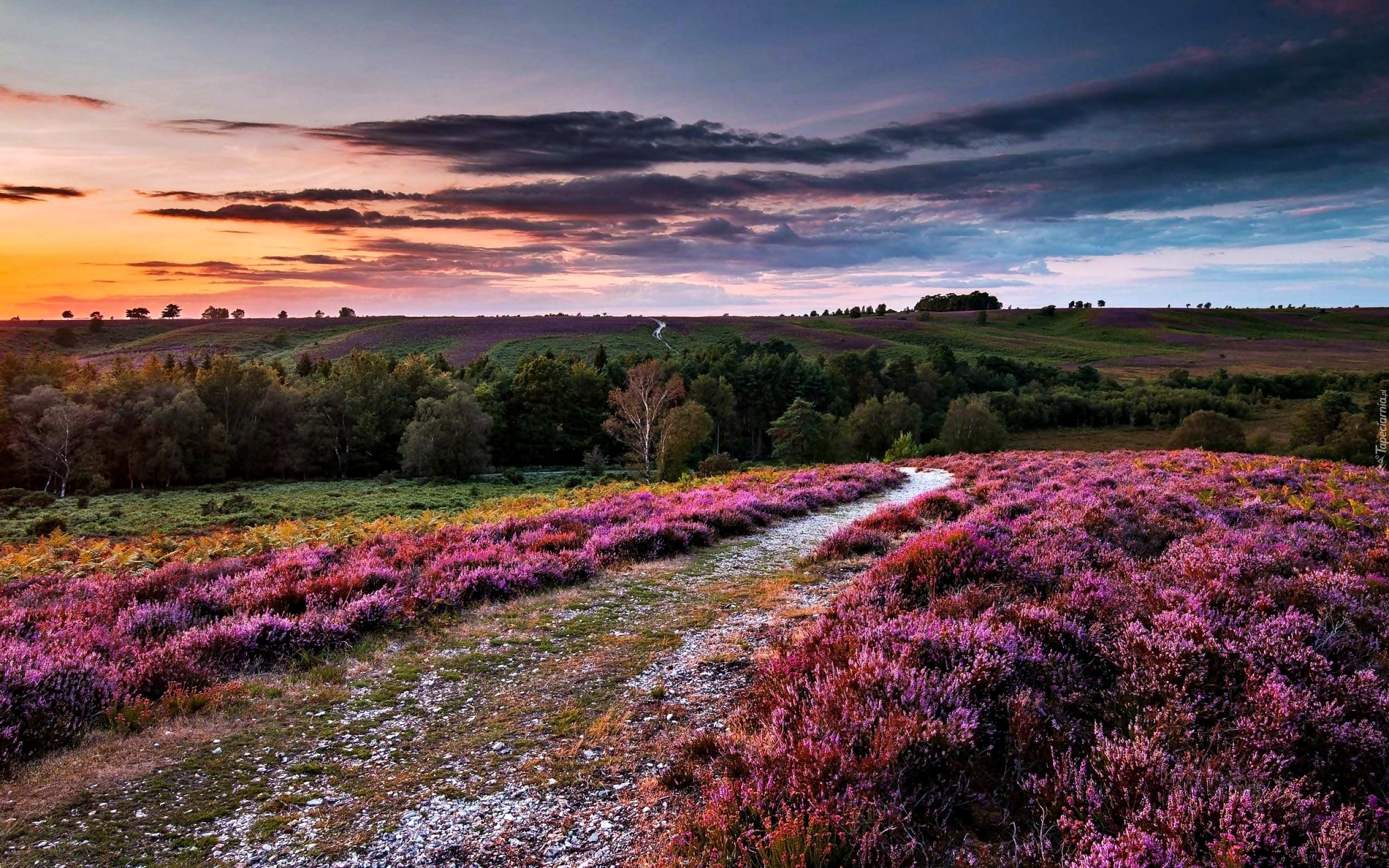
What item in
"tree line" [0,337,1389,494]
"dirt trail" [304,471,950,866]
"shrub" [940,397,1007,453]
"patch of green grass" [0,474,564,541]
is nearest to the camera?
"dirt trail" [304,471,950,866]

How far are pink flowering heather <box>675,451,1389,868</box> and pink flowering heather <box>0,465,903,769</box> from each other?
5848 mm

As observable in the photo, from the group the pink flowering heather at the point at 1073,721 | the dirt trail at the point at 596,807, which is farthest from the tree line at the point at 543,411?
the dirt trail at the point at 596,807

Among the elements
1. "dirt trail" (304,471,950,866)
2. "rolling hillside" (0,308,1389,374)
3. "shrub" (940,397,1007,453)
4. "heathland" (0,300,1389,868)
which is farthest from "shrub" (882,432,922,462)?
"rolling hillside" (0,308,1389,374)

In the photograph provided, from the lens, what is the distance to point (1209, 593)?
788 centimetres

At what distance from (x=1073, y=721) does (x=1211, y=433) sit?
85527 millimetres

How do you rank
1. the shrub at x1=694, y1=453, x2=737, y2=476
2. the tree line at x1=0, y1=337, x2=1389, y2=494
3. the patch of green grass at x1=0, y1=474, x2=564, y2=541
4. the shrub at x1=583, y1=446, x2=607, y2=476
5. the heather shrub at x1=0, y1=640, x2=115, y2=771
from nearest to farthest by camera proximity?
the heather shrub at x1=0, y1=640, x2=115, y2=771
the shrub at x1=694, y1=453, x2=737, y2=476
the patch of green grass at x1=0, y1=474, x2=564, y2=541
the tree line at x1=0, y1=337, x2=1389, y2=494
the shrub at x1=583, y1=446, x2=607, y2=476

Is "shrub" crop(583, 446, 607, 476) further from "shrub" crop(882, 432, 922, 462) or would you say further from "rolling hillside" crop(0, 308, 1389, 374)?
"rolling hillside" crop(0, 308, 1389, 374)

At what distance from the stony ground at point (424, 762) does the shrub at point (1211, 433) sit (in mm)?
82568

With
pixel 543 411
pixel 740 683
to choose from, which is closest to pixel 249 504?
pixel 543 411

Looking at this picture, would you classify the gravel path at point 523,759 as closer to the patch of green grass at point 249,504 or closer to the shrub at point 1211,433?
the patch of green grass at point 249,504

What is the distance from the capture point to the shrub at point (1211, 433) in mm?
71188

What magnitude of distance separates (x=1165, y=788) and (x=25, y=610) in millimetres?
13503

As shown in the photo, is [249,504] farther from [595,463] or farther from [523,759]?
[523,759]

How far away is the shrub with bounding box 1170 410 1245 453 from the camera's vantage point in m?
71.2
